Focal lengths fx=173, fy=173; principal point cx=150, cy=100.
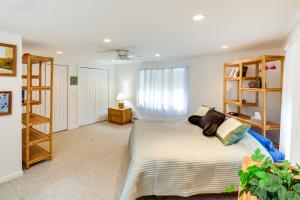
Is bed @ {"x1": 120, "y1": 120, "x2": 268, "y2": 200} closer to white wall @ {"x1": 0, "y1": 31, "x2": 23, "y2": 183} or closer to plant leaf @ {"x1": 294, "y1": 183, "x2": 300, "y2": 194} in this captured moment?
plant leaf @ {"x1": 294, "y1": 183, "x2": 300, "y2": 194}

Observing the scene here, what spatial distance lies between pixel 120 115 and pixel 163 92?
1.60 m

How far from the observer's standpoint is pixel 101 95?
6051mm

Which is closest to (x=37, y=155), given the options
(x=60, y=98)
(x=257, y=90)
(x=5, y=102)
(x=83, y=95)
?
(x=5, y=102)

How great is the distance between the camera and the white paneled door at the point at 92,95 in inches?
213

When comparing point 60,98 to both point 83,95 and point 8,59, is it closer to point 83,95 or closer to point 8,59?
point 83,95

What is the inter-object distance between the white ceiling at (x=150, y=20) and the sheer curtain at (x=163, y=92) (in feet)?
6.75

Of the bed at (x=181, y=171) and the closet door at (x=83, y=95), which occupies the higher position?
the closet door at (x=83, y=95)

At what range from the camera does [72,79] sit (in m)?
5.07

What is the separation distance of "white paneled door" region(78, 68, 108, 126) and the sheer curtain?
4.44 feet

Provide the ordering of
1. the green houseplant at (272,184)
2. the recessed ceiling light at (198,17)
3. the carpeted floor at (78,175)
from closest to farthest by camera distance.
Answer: the green houseplant at (272,184) → the recessed ceiling light at (198,17) → the carpeted floor at (78,175)

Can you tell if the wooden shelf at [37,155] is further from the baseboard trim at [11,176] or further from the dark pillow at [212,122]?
the dark pillow at [212,122]

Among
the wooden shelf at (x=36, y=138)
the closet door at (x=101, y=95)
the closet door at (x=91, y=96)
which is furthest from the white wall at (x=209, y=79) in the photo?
the wooden shelf at (x=36, y=138)

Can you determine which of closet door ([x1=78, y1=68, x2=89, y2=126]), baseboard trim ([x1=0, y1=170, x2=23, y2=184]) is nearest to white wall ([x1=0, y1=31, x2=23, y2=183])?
baseboard trim ([x1=0, y1=170, x2=23, y2=184])

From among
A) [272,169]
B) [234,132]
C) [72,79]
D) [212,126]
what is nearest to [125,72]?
[72,79]
